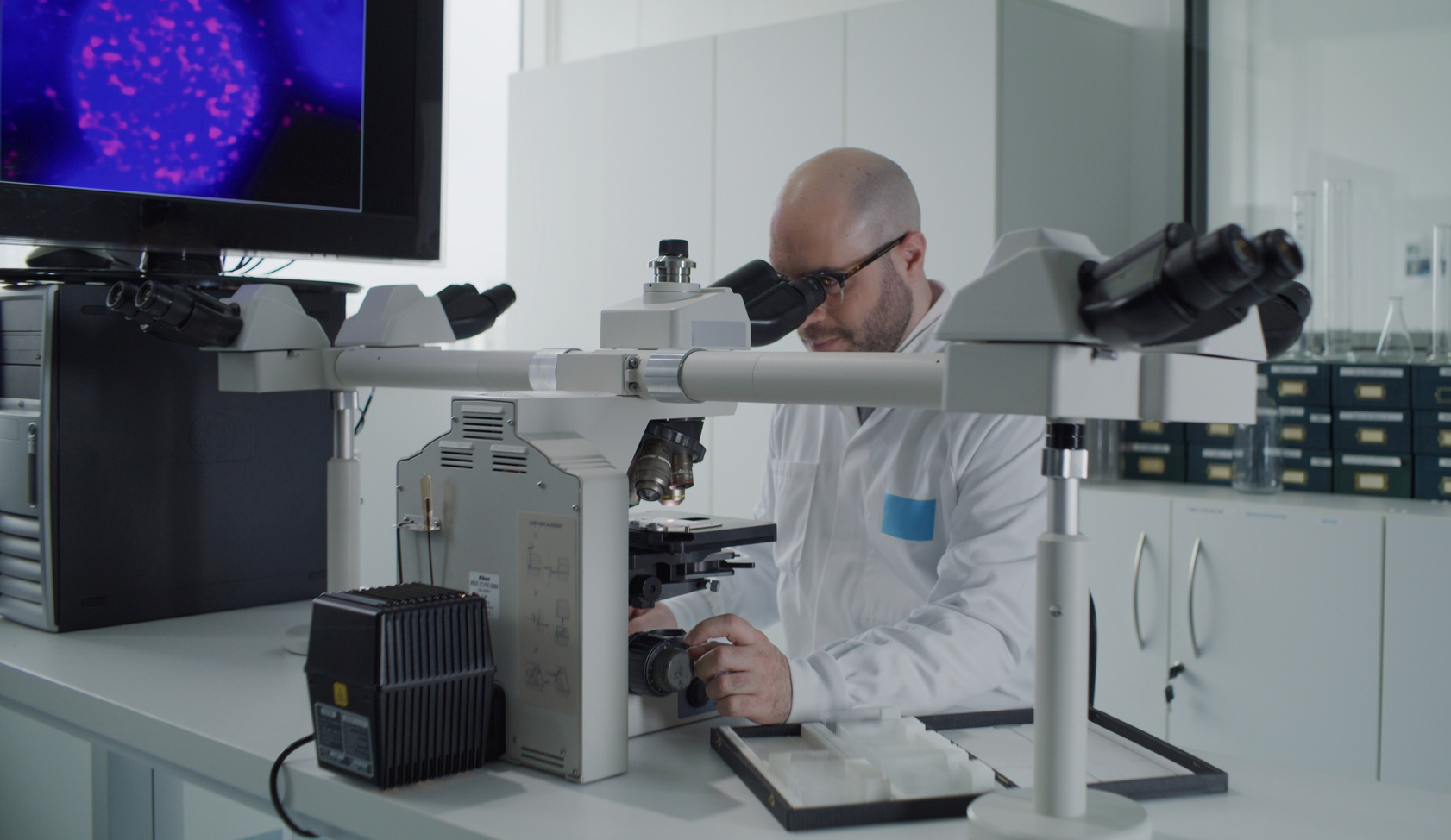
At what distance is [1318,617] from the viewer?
2.33 m

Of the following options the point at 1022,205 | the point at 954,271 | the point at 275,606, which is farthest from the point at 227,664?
the point at 1022,205

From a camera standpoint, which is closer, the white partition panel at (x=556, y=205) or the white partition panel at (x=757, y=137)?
the white partition panel at (x=757, y=137)

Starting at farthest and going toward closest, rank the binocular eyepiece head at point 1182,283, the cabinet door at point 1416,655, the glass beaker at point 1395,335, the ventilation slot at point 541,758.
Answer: the glass beaker at point 1395,335, the cabinet door at point 1416,655, the ventilation slot at point 541,758, the binocular eyepiece head at point 1182,283

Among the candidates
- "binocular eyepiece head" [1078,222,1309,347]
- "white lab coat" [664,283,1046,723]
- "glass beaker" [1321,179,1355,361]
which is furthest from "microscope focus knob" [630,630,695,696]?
"glass beaker" [1321,179,1355,361]

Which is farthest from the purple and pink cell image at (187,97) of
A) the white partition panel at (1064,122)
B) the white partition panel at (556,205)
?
the white partition panel at (556,205)

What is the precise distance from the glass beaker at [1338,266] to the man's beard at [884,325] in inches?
56.7

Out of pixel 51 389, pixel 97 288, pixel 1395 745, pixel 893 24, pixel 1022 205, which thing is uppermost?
pixel 893 24

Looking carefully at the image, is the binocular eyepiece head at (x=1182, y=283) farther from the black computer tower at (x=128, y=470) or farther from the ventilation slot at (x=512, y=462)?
the black computer tower at (x=128, y=470)

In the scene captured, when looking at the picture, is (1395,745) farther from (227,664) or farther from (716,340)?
(227,664)

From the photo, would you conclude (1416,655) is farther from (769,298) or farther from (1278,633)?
(769,298)

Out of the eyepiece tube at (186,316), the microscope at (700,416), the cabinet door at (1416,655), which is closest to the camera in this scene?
the microscope at (700,416)

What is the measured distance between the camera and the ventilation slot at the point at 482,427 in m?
1.11

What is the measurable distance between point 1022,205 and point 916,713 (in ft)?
5.83

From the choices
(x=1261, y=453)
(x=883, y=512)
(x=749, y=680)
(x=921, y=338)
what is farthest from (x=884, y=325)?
(x=1261, y=453)
